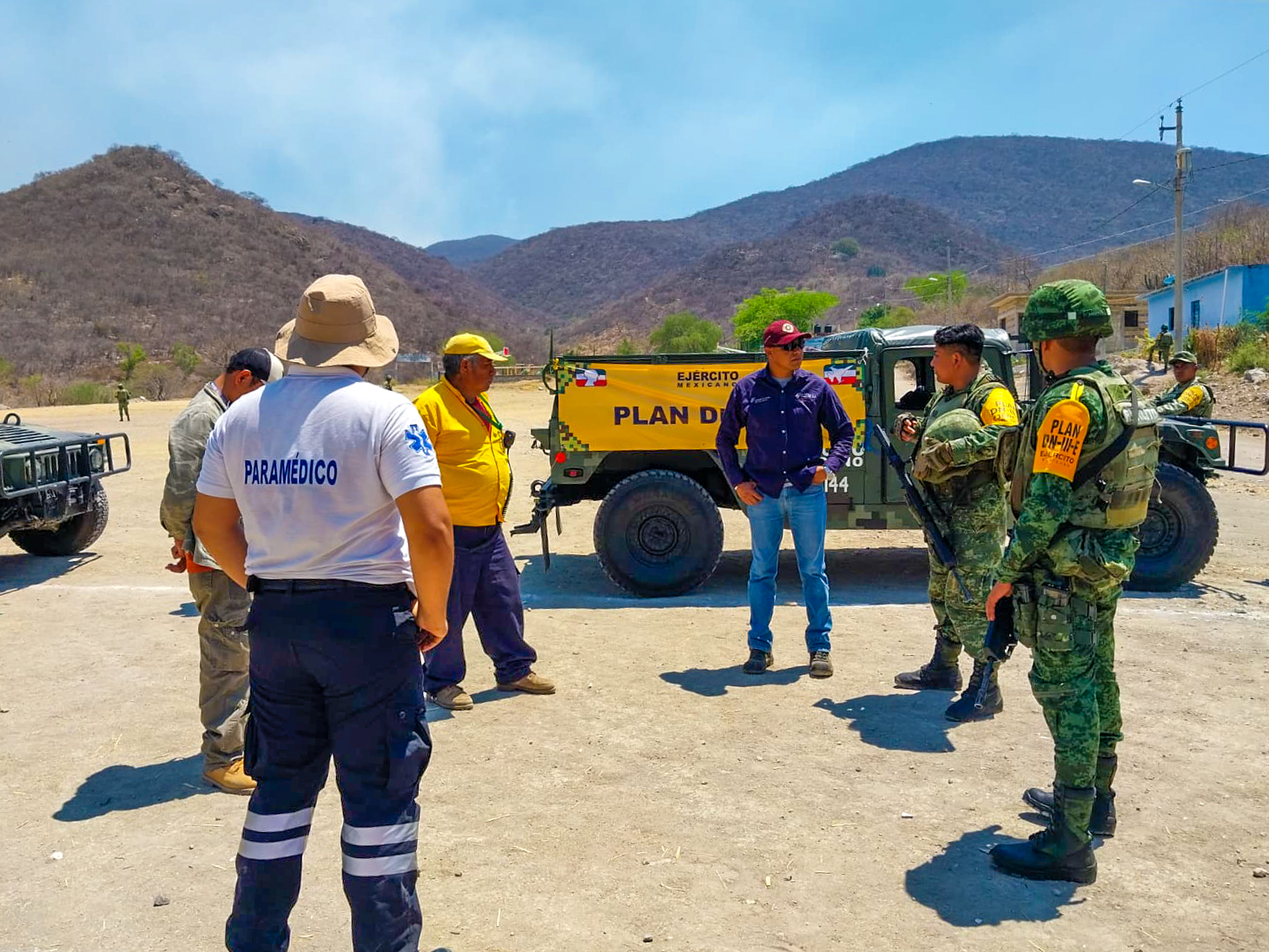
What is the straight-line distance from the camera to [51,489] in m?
8.20

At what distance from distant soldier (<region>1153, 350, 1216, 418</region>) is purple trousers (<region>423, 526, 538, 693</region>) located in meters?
5.62

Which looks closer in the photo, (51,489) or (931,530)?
(931,530)

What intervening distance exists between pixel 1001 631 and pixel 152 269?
2597 inches

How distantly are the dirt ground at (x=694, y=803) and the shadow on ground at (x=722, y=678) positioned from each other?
19 millimetres

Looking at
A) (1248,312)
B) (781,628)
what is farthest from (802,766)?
(1248,312)

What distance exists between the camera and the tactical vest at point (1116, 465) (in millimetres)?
3082

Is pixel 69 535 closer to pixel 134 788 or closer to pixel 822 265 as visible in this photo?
pixel 134 788

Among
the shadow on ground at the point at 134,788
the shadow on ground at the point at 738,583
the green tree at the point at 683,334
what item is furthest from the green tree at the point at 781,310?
the shadow on ground at the point at 134,788

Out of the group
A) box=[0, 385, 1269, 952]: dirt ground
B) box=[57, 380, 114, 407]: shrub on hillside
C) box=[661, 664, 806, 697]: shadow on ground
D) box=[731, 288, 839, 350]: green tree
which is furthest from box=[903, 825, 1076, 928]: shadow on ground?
box=[731, 288, 839, 350]: green tree

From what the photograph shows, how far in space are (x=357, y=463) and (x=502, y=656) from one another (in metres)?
2.98

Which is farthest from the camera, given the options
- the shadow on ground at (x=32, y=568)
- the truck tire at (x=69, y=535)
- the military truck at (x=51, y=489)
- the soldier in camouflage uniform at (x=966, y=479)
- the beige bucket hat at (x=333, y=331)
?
the truck tire at (x=69, y=535)

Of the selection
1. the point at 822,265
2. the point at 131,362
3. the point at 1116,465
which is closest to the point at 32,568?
the point at 1116,465

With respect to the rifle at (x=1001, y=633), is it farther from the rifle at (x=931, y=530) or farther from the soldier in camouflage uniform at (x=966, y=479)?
the rifle at (x=931, y=530)

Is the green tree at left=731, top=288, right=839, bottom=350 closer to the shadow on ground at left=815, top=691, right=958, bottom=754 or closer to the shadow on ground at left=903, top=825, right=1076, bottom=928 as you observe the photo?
the shadow on ground at left=815, top=691, right=958, bottom=754
